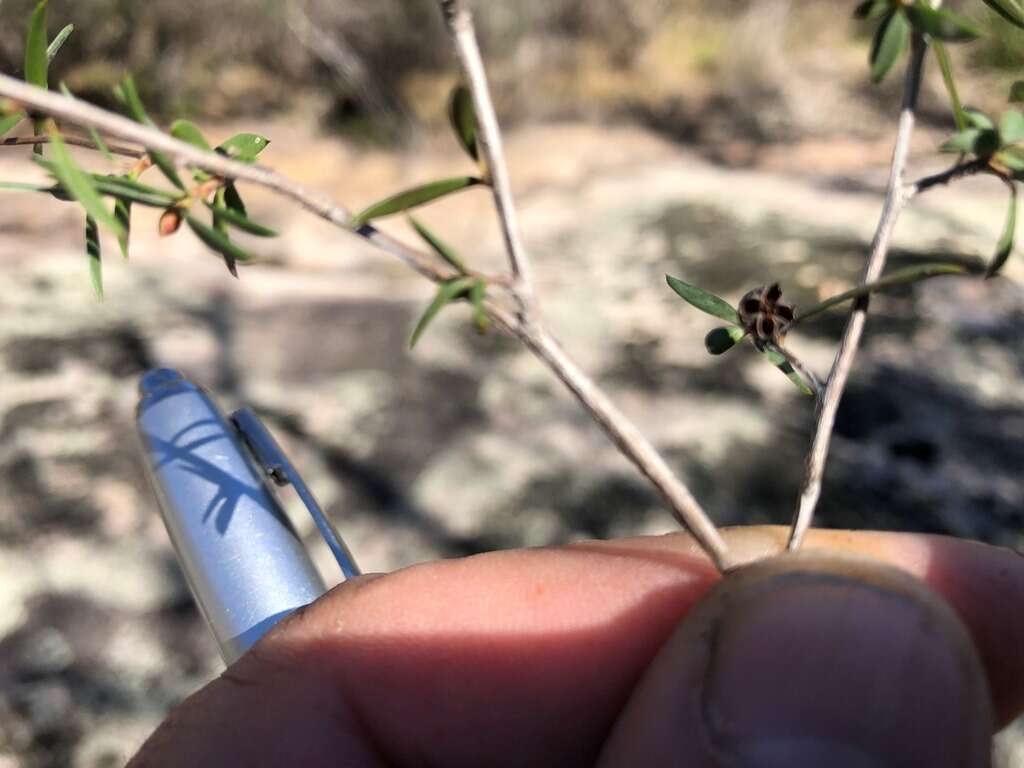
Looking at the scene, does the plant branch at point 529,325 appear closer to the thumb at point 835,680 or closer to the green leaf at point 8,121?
the thumb at point 835,680

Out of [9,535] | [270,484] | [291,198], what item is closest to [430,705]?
[270,484]

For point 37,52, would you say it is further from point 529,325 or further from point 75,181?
point 529,325

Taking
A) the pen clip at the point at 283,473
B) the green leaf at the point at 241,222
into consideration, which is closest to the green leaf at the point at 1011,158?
the green leaf at the point at 241,222

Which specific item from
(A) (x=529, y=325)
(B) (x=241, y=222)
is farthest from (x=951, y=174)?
(B) (x=241, y=222)

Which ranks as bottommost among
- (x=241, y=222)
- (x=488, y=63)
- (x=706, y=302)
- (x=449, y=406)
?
(x=449, y=406)

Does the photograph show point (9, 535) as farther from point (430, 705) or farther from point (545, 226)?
point (545, 226)

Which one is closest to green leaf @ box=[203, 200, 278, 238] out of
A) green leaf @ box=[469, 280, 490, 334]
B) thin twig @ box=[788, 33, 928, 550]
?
green leaf @ box=[469, 280, 490, 334]

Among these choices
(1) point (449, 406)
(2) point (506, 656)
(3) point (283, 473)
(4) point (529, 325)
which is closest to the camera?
(4) point (529, 325)
